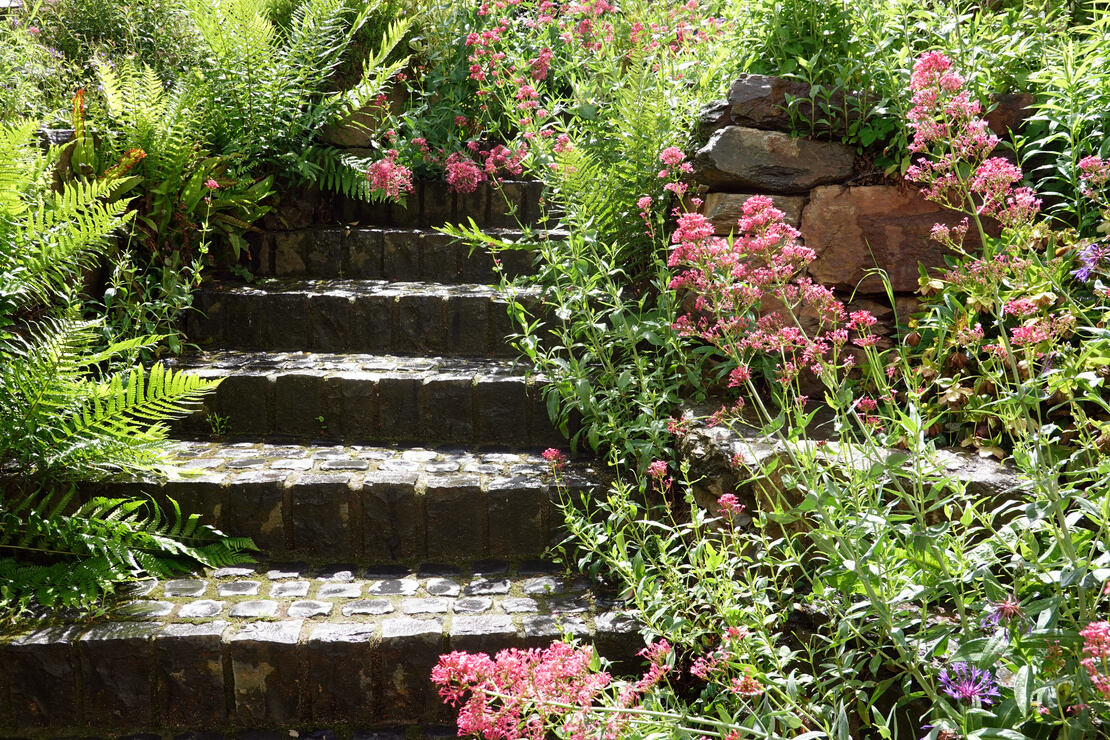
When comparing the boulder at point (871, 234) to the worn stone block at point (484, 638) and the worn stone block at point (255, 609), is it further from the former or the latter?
the worn stone block at point (255, 609)

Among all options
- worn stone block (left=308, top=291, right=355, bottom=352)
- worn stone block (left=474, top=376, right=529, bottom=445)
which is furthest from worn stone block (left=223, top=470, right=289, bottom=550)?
worn stone block (left=308, top=291, right=355, bottom=352)

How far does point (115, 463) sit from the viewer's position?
9.98 feet

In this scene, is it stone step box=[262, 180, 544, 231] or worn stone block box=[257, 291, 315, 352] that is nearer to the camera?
worn stone block box=[257, 291, 315, 352]

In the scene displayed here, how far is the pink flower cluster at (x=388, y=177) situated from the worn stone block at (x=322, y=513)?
2.25 metres

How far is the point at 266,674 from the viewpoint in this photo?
2.57 meters

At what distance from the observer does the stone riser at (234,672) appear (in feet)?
8.34

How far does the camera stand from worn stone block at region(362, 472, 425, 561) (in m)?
3.13

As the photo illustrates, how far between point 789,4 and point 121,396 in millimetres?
3027

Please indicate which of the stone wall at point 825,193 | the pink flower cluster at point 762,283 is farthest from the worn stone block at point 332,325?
the pink flower cluster at point 762,283

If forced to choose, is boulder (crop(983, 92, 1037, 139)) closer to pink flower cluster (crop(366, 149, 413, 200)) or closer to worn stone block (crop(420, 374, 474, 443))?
worn stone block (crop(420, 374, 474, 443))

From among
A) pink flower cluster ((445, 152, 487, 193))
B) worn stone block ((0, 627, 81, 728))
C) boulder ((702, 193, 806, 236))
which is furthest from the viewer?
pink flower cluster ((445, 152, 487, 193))

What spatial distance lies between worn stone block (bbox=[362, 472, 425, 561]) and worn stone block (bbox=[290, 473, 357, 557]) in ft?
0.25

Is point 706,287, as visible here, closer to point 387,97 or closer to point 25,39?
point 387,97

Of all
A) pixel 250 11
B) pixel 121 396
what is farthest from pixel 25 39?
pixel 121 396
